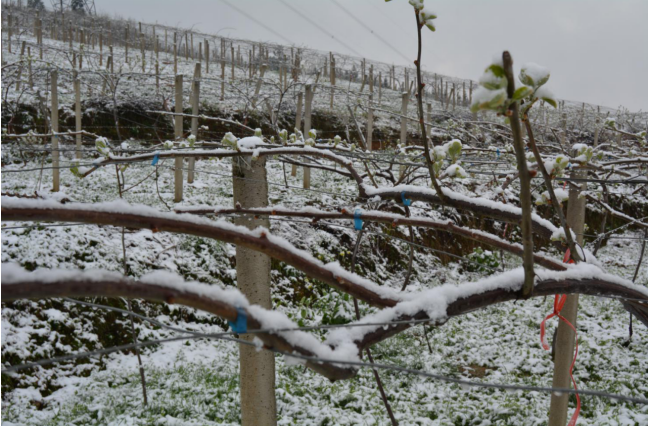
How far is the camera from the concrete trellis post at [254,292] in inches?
79.7

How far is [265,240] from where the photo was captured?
77 centimetres

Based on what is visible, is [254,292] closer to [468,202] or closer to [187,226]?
[468,202]

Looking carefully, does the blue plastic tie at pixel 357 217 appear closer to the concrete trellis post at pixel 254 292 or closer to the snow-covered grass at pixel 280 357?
the concrete trellis post at pixel 254 292

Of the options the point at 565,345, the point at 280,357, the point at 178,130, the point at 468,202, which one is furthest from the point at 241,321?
the point at 178,130

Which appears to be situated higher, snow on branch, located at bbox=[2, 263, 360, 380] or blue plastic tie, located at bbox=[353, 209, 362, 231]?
blue plastic tie, located at bbox=[353, 209, 362, 231]

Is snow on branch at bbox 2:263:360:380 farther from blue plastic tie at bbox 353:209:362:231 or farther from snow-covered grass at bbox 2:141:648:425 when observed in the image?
snow-covered grass at bbox 2:141:648:425

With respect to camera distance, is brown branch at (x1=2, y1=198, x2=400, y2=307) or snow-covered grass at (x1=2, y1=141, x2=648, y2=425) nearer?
brown branch at (x1=2, y1=198, x2=400, y2=307)

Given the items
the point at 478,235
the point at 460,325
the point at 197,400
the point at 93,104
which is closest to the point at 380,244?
the point at 460,325

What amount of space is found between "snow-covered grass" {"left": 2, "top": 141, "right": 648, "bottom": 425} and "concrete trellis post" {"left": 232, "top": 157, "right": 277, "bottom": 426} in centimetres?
160

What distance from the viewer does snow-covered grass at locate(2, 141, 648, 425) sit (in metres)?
4.00

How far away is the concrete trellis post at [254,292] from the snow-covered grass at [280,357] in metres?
1.60

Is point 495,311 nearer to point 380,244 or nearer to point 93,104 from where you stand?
point 380,244

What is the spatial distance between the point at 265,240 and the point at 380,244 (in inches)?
251

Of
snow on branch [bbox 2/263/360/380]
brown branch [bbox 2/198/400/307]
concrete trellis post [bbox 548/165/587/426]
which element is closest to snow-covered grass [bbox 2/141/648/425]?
concrete trellis post [bbox 548/165/587/426]
